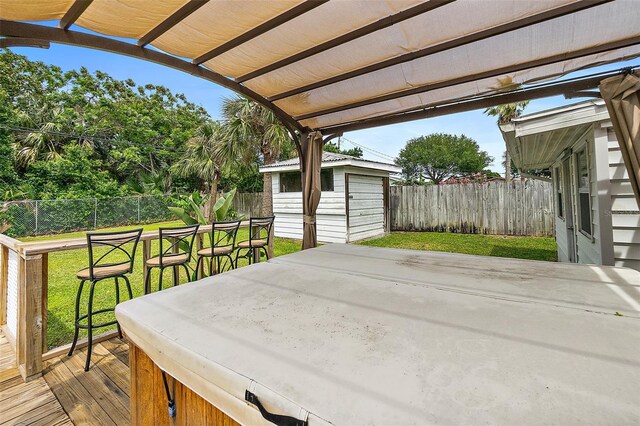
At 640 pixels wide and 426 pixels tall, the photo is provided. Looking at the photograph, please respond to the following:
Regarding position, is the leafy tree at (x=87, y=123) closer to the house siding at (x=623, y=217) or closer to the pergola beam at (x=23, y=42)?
the pergola beam at (x=23, y=42)

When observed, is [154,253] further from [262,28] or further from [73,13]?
[262,28]

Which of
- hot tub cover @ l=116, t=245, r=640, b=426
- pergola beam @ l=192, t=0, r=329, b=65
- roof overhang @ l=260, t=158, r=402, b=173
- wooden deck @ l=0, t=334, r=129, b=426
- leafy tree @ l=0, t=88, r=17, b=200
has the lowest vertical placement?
wooden deck @ l=0, t=334, r=129, b=426

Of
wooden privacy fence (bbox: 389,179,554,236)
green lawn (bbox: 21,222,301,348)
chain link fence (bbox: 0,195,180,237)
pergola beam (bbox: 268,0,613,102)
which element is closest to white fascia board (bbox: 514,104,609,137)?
pergola beam (bbox: 268,0,613,102)

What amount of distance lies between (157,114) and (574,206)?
20.0 m

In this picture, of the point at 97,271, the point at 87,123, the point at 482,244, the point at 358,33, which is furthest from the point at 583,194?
the point at 87,123

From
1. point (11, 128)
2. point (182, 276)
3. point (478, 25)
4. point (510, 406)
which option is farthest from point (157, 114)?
point (510, 406)

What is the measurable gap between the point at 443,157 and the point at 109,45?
32.2 meters

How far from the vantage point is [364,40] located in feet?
7.63

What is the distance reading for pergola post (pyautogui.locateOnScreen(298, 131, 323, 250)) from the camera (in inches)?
158

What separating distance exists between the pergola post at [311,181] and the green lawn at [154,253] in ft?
8.62

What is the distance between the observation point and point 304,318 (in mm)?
1460

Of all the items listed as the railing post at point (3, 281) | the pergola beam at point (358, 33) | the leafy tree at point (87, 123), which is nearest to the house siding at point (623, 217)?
the pergola beam at point (358, 33)

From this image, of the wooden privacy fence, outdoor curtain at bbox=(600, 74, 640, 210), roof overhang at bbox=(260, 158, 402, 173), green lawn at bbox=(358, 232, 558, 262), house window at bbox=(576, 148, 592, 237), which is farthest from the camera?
the wooden privacy fence

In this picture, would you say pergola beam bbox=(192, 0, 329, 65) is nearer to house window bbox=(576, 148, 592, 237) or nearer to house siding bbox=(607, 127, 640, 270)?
house siding bbox=(607, 127, 640, 270)
